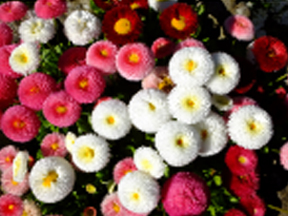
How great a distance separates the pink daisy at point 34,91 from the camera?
2.13 meters

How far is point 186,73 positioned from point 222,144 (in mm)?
516

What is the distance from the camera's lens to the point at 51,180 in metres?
1.90

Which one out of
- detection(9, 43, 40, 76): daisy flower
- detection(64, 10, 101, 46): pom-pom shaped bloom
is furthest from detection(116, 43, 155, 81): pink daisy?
detection(9, 43, 40, 76): daisy flower

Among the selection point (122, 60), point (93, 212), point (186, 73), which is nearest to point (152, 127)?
point (186, 73)

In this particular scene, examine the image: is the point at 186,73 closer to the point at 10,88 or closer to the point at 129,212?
the point at 129,212

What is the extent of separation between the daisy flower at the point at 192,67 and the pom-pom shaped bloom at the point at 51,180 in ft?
3.10

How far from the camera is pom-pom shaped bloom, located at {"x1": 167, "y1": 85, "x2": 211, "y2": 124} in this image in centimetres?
180

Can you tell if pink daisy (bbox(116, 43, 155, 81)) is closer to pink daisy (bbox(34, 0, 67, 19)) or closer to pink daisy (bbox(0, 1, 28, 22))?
pink daisy (bbox(34, 0, 67, 19))

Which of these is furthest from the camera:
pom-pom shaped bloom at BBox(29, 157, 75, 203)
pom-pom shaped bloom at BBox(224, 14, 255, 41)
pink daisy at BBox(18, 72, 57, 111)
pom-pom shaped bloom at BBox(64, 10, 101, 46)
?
pom-pom shaped bloom at BBox(224, 14, 255, 41)

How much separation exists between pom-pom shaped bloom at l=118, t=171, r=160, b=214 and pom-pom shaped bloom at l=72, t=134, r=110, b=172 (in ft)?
0.72

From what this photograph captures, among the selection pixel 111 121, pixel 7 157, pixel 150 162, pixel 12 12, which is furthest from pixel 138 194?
pixel 12 12

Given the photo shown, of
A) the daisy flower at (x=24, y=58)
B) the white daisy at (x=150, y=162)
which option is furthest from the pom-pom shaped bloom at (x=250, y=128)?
the daisy flower at (x=24, y=58)

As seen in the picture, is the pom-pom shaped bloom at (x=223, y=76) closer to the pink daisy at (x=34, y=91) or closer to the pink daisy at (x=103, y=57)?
the pink daisy at (x=103, y=57)

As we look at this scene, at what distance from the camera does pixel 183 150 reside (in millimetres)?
1758
